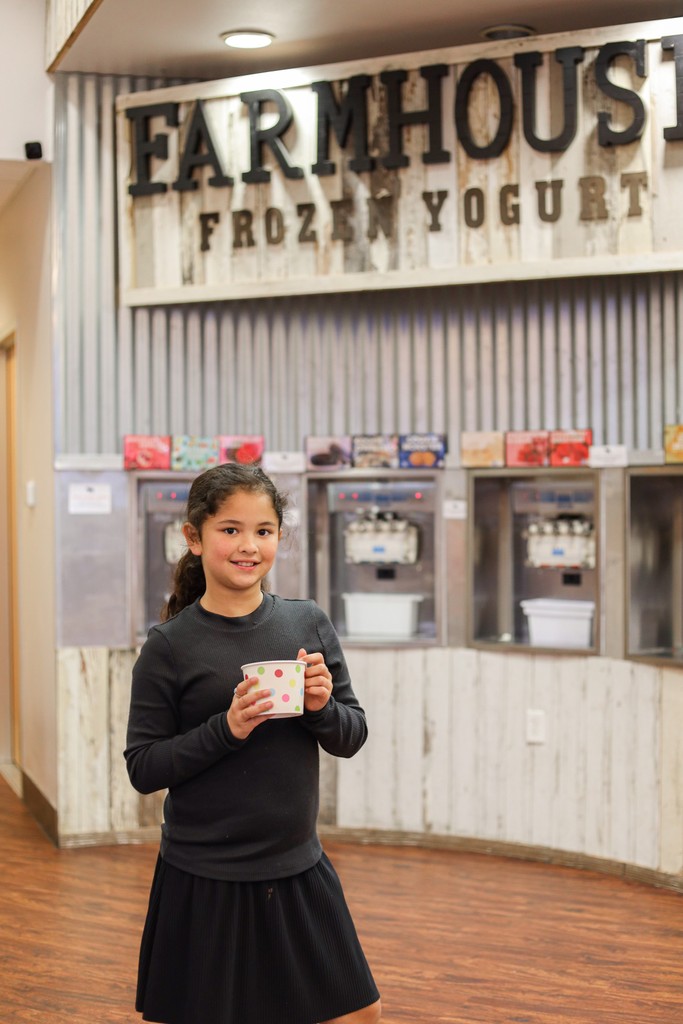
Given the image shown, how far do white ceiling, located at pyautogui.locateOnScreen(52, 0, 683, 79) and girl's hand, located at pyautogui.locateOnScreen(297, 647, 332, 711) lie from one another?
10.5 ft

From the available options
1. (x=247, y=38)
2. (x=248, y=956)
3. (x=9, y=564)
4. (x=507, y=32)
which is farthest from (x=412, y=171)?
(x=9, y=564)

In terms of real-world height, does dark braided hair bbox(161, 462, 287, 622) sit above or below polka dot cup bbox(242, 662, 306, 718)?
above

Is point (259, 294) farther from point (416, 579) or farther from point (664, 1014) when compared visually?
point (664, 1014)

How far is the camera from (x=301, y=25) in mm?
5035

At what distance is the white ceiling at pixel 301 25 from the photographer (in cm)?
484

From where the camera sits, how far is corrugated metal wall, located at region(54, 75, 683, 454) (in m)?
5.39

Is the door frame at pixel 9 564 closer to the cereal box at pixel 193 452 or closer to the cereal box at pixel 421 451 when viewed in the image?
the cereal box at pixel 193 452

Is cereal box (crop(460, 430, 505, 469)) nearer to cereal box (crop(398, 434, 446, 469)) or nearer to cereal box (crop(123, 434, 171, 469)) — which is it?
cereal box (crop(398, 434, 446, 469))

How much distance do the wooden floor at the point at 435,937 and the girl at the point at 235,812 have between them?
54.0 inches

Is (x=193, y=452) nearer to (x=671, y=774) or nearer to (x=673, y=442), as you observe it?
(x=673, y=442)

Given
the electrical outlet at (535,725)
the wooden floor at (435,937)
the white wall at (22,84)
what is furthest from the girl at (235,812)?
the white wall at (22,84)

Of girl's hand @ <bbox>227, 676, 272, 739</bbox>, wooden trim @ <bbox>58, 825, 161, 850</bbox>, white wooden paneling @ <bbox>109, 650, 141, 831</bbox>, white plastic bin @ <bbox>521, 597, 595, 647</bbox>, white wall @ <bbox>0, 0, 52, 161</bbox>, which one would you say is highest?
white wall @ <bbox>0, 0, 52, 161</bbox>

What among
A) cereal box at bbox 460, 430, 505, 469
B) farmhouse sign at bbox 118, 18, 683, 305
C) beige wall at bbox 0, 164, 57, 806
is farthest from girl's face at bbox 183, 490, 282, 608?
beige wall at bbox 0, 164, 57, 806

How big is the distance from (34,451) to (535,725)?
2.65m
